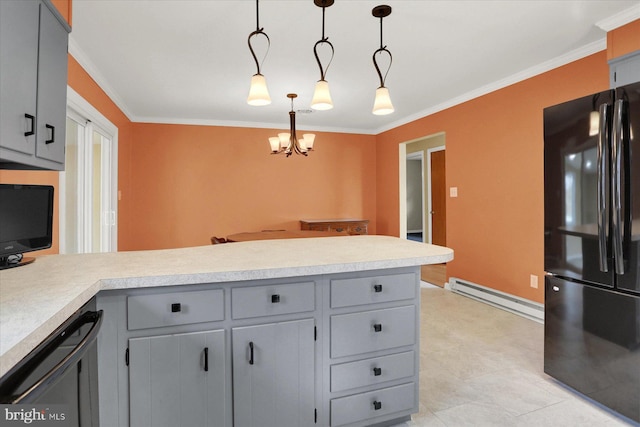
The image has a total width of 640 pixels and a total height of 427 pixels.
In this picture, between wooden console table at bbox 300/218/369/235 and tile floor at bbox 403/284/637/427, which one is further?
wooden console table at bbox 300/218/369/235

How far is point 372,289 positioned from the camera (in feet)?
5.47

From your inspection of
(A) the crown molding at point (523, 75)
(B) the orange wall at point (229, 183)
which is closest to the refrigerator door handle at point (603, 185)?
(A) the crown molding at point (523, 75)

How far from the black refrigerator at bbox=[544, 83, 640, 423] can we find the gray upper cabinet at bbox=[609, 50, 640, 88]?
0.71m

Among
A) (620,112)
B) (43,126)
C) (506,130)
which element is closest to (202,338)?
(43,126)

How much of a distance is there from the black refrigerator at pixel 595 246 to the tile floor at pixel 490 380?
0.16 m

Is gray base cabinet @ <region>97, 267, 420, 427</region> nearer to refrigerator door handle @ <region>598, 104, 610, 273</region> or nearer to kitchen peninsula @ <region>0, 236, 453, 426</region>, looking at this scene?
kitchen peninsula @ <region>0, 236, 453, 426</region>

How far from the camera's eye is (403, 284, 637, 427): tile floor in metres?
1.93

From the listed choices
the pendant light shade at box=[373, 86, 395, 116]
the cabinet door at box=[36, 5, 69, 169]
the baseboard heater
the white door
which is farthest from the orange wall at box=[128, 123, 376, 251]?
the pendant light shade at box=[373, 86, 395, 116]

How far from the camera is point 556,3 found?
2.31 meters

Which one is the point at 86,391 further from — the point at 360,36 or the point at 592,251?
the point at 360,36

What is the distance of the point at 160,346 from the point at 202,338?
158 mm

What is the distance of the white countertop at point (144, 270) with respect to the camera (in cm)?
91

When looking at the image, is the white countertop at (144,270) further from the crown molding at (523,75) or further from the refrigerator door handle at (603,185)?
the crown molding at (523,75)

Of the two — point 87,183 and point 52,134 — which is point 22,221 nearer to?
point 52,134
